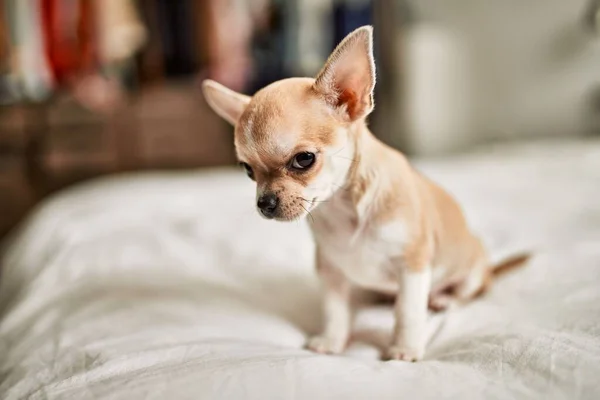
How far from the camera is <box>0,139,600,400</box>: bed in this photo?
2.26 feet

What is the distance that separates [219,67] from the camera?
2.86 metres

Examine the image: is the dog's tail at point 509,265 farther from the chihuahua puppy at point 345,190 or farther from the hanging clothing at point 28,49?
the hanging clothing at point 28,49

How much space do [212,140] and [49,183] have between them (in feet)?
2.74

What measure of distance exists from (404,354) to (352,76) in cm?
42

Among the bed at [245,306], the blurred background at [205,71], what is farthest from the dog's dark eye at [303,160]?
the blurred background at [205,71]

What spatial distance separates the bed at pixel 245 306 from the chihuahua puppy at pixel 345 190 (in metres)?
0.08

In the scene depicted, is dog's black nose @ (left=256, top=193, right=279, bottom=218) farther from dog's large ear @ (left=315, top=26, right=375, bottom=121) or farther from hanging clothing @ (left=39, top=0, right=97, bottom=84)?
hanging clothing @ (left=39, top=0, right=97, bottom=84)

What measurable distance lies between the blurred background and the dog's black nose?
2072mm

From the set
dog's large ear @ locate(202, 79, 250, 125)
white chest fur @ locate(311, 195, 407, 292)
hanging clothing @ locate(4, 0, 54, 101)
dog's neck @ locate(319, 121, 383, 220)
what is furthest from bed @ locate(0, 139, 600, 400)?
hanging clothing @ locate(4, 0, 54, 101)

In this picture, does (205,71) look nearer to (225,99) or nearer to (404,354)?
(225,99)

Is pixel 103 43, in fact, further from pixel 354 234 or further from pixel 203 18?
pixel 354 234

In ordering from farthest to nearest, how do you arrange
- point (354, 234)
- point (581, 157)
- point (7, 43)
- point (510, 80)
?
point (510, 80) < point (7, 43) < point (581, 157) < point (354, 234)

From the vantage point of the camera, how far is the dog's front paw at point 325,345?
932 millimetres

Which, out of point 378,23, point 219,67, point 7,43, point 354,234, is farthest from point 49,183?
point 354,234
